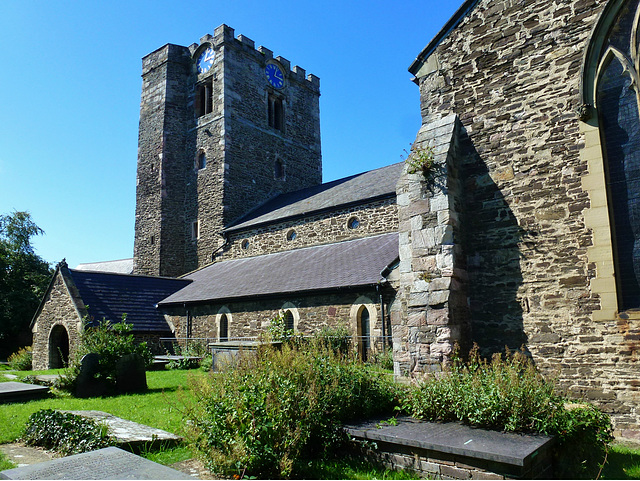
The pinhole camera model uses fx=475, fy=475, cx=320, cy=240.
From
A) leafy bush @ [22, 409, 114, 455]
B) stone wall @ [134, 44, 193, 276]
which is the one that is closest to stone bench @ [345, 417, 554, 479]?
leafy bush @ [22, 409, 114, 455]

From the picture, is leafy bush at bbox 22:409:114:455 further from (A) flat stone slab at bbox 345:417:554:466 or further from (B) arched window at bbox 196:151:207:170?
(B) arched window at bbox 196:151:207:170

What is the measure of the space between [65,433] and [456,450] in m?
4.90

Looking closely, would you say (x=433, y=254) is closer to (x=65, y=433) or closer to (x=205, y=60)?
(x=65, y=433)

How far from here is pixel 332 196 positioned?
21.6 meters

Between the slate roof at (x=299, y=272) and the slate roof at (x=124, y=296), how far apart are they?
852 mm

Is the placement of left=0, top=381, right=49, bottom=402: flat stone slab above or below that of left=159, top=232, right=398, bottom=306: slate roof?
below

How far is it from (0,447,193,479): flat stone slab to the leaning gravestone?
687cm

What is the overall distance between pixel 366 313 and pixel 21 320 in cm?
2529

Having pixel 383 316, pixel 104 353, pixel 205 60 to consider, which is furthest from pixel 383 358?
pixel 205 60

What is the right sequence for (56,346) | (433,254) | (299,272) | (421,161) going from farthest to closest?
(56,346) → (299,272) → (421,161) → (433,254)

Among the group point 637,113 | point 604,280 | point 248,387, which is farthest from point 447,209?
point 248,387

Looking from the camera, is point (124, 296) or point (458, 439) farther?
point (124, 296)

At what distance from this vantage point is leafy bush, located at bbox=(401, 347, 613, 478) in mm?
5520

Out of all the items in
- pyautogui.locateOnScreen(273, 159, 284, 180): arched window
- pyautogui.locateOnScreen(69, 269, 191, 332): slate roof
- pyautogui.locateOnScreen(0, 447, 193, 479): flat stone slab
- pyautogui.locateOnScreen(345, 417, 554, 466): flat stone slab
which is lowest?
pyautogui.locateOnScreen(345, 417, 554, 466): flat stone slab
